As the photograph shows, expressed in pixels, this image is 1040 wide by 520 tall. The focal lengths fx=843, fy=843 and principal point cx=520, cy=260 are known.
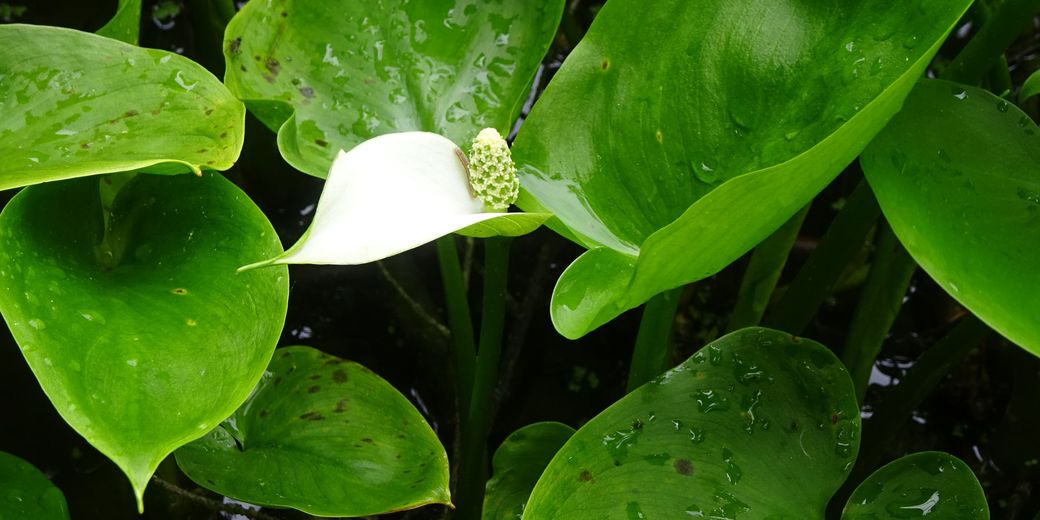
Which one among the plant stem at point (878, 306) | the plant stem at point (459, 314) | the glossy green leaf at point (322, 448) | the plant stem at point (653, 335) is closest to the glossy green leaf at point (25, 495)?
the glossy green leaf at point (322, 448)

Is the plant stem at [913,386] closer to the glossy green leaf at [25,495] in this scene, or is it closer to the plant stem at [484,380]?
the plant stem at [484,380]

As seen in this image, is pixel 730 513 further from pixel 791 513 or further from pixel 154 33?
pixel 154 33

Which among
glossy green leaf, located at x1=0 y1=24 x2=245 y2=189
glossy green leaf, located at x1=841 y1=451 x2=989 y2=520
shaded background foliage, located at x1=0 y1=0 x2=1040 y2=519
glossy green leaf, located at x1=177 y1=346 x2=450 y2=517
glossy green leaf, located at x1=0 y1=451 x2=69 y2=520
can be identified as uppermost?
glossy green leaf, located at x1=0 y1=24 x2=245 y2=189

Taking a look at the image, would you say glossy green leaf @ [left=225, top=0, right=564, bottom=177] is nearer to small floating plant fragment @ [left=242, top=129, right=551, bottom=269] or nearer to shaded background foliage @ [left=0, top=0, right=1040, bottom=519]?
small floating plant fragment @ [left=242, top=129, right=551, bottom=269]

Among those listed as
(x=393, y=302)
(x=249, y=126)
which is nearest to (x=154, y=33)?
(x=249, y=126)

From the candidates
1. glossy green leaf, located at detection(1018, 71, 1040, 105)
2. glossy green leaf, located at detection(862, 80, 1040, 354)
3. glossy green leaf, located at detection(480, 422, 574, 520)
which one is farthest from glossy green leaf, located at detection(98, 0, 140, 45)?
glossy green leaf, located at detection(1018, 71, 1040, 105)

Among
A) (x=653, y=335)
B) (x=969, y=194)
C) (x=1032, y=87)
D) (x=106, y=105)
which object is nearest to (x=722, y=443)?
(x=653, y=335)

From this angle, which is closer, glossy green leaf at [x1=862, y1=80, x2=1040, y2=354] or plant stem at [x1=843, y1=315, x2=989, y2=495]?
glossy green leaf at [x1=862, y1=80, x2=1040, y2=354]
